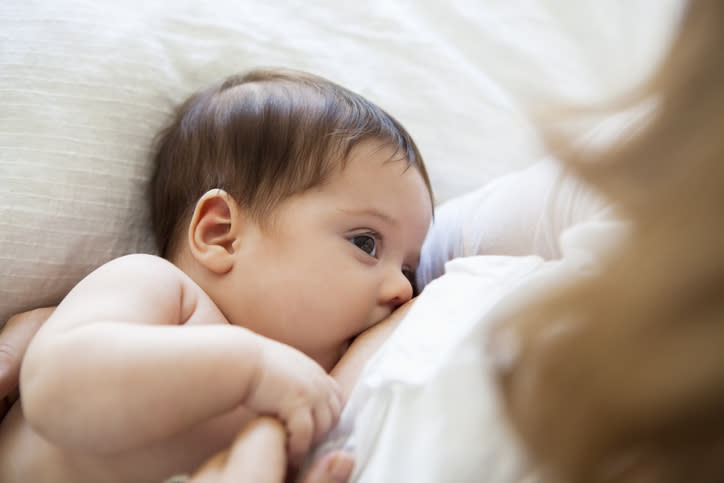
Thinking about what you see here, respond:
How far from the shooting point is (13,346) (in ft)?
2.35

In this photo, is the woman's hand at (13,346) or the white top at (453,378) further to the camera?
the woman's hand at (13,346)

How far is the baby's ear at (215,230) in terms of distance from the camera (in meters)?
0.77

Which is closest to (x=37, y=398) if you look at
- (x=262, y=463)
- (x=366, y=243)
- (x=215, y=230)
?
(x=262, y=463)

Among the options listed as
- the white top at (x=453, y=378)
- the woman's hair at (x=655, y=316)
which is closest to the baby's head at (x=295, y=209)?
the white top at (x=453, y=378)

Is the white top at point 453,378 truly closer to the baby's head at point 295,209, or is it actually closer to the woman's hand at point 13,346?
the baby's head at point 295,209

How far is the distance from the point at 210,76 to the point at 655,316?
32.4 inches

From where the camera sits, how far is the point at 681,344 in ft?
1.24

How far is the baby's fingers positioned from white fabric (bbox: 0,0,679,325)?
13.4 inches

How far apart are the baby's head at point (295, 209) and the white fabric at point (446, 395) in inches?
6.6

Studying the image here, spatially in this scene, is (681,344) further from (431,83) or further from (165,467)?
(431,83)

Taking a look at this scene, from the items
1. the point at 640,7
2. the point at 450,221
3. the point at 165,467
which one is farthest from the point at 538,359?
the point at 640,7

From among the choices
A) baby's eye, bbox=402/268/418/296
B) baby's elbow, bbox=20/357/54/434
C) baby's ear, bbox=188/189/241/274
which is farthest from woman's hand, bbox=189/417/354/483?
baby's eye, bbox=402/268/418/296

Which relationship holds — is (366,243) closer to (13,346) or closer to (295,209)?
(295,209)

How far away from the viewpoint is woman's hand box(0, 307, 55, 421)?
70 centimetres
